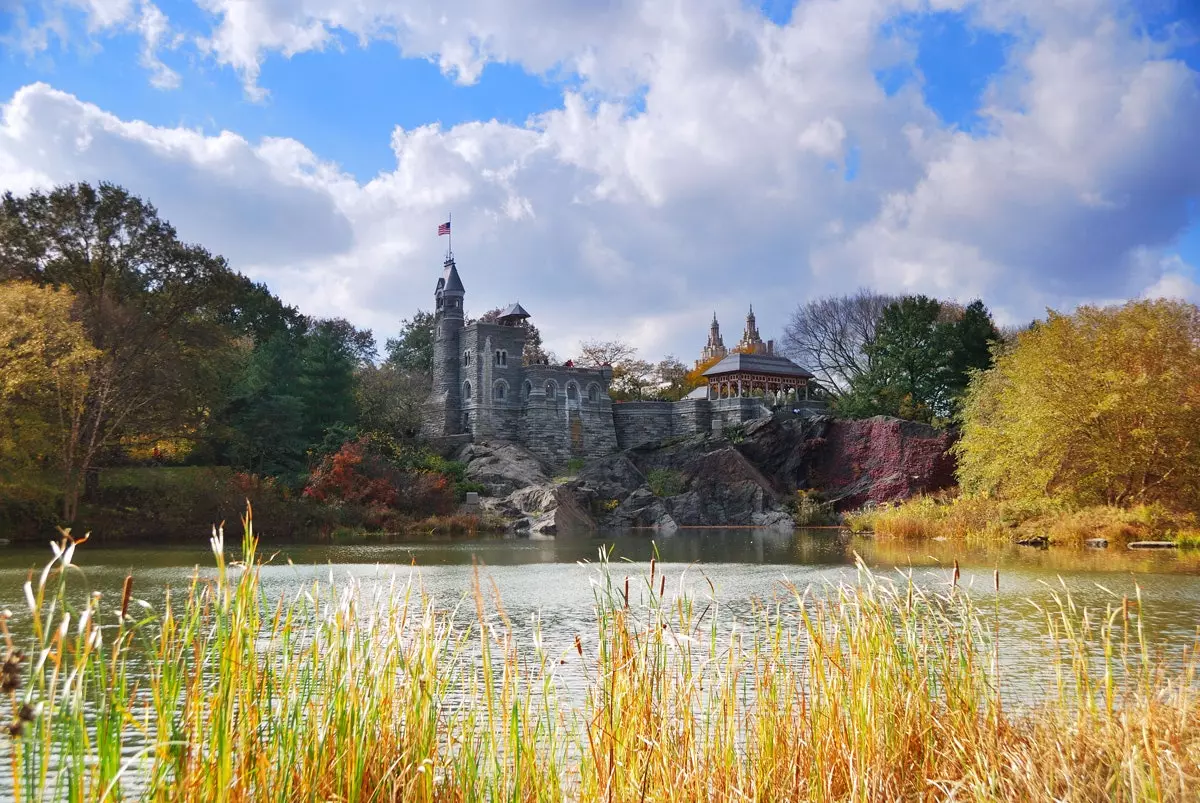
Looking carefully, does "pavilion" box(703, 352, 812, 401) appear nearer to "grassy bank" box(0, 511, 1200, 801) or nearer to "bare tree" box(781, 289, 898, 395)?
"bare tree" box(781, 289, 898, 395)

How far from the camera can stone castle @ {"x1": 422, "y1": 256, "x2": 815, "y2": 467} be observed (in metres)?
42.1

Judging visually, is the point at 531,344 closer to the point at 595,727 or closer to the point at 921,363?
the point at 921,363

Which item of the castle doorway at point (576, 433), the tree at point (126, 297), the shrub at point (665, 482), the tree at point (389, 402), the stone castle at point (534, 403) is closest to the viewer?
the tree at point (126, 297)

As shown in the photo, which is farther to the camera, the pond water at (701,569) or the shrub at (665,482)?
the shrub at (665,482)

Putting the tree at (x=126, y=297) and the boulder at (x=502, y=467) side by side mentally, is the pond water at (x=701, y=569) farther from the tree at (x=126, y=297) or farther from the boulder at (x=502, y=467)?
the boulder at (x=502, y=467)

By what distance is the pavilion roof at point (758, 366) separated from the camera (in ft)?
149

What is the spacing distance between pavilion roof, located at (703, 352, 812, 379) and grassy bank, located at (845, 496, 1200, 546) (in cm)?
1577

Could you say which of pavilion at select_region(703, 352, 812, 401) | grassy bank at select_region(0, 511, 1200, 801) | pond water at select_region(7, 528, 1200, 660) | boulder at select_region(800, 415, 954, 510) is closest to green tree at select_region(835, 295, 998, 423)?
boulder at select_region(800, 415, 954, 510)

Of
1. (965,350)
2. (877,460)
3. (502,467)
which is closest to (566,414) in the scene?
→ (502,467)

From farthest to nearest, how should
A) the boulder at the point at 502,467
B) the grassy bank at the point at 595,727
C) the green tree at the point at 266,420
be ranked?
the boulder at the point at 502,467, the green tree at the point at 266,420, the grassy bank at the point at 595,727

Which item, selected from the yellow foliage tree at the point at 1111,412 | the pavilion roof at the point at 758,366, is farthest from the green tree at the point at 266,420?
the yellow foliage tree at the point at 1111,412

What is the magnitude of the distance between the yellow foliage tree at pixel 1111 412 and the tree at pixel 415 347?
32.3 metres

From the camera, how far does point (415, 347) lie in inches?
2079

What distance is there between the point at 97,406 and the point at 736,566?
660 inches
